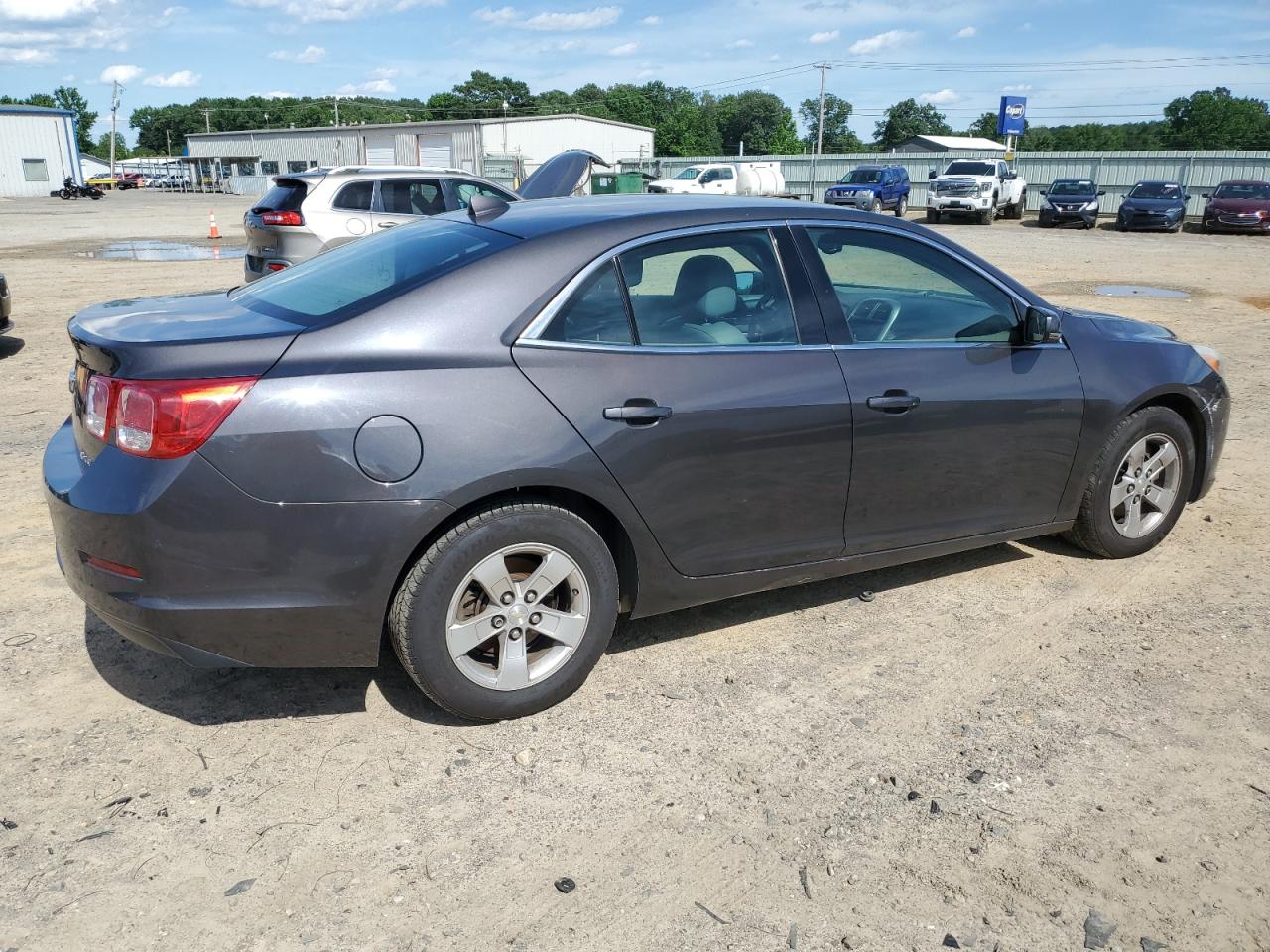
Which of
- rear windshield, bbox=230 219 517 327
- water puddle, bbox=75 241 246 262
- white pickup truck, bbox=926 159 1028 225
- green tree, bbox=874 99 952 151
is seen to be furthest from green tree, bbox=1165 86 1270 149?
rear windshield, bbox=230 219 517 327

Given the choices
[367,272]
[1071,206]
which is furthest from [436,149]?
[367,272]

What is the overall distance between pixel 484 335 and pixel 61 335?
9237 mm

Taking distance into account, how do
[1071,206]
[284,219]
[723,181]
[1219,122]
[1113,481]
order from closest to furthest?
[1113,481] → [284,219] → [1071,206] → [723,181] → [1219,122]

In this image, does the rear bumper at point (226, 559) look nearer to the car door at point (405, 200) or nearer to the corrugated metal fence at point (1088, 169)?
the car door at point (405, 200)

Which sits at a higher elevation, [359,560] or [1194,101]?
[1194,101]

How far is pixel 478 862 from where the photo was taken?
2789mm

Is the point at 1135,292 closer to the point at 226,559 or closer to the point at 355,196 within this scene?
the point at 355,196

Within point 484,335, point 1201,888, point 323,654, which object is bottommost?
point 1201,888

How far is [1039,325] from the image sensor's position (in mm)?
4242

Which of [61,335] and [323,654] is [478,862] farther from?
[61,335]

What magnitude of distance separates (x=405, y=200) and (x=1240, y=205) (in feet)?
89.1

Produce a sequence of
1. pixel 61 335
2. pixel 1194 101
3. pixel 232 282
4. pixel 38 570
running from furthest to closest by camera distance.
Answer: pixel 1194 101 → pixel 232 282 → pixel 61 335 → pixel 38 570

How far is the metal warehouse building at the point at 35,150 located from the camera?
2406 inches

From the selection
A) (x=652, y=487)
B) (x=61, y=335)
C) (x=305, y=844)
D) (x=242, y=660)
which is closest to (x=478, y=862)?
(x=305, y=844)
